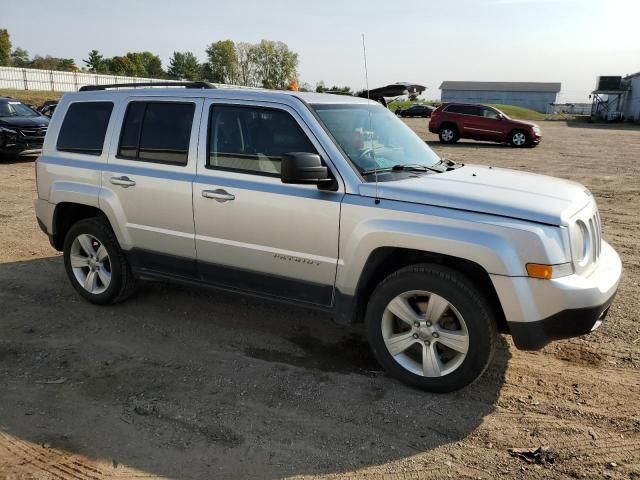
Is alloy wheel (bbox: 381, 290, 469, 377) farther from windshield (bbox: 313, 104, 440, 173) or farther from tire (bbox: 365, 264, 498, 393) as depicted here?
windshield (bbox: 313, 104, 440, 173)

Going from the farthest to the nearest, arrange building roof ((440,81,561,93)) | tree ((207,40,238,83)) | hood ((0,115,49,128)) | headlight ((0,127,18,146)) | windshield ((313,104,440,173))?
building roof ((440,81,561,93)), tree ((207,40,238,83)), hood ((0,115,49,128)), headlight ((0,127,18,146)), windshield ((313,104,440,173))

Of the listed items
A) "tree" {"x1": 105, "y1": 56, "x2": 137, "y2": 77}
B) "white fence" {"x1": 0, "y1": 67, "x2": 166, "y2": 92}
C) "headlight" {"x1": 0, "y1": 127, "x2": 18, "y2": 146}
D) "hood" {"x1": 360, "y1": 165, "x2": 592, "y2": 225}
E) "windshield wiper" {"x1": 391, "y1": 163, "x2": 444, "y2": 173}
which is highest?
"tree" {"x1": 105, "y1": 56, "x2": 137, "y2": 77}

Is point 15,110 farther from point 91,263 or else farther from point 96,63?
point 96,63

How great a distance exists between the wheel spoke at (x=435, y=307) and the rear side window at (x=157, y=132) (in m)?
2.24

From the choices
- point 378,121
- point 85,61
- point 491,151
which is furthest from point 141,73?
point 378,121

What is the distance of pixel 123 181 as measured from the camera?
15.5 feet

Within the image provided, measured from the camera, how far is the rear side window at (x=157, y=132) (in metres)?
4.49

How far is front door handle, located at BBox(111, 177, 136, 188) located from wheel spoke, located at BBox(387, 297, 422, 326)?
2461 mm

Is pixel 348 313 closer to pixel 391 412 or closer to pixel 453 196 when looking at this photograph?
pixel 391 412

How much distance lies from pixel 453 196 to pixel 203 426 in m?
2.12

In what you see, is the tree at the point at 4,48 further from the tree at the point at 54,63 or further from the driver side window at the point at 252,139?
the driver side window at the point at 252,139

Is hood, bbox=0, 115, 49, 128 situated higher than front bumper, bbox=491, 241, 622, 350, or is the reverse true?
hood, bbox=0, 115, 49, 128

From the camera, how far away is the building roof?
113m

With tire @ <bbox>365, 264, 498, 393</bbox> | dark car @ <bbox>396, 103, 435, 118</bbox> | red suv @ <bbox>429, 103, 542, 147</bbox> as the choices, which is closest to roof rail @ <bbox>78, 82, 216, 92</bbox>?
tire @ <bbox>365, 264, 498, 393</bbox>
